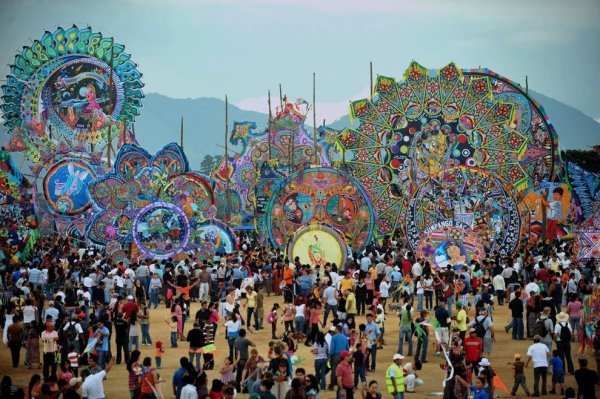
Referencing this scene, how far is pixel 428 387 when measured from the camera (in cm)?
2547

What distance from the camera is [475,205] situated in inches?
1730

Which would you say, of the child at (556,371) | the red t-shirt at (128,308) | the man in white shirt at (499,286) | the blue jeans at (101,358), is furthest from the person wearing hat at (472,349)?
the man in white shirt at (499,286)

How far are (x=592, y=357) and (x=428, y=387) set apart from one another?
502 centimetres

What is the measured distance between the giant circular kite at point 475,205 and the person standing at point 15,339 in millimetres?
17925

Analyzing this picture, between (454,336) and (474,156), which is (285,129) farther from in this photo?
(454,336)

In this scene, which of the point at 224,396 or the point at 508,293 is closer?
the point at 224,396

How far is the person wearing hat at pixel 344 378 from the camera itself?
22656 mm

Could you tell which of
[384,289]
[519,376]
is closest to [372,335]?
[519,376]

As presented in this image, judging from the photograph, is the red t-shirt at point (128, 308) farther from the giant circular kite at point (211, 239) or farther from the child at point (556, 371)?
the giant circular kite at point (211, 239)

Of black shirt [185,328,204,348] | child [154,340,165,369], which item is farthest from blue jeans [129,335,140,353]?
black shirt [185,328,204,348]

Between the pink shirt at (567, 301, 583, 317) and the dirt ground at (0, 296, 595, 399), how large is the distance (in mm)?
1023

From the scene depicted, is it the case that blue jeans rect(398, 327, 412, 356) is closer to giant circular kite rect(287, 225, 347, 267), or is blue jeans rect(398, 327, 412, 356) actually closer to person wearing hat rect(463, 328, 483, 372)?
person wearing hat rect(463, 328, 483, 372)

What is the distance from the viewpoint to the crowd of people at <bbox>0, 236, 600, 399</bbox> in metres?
22.3

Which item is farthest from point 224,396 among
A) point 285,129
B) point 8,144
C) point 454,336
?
point 285,129
